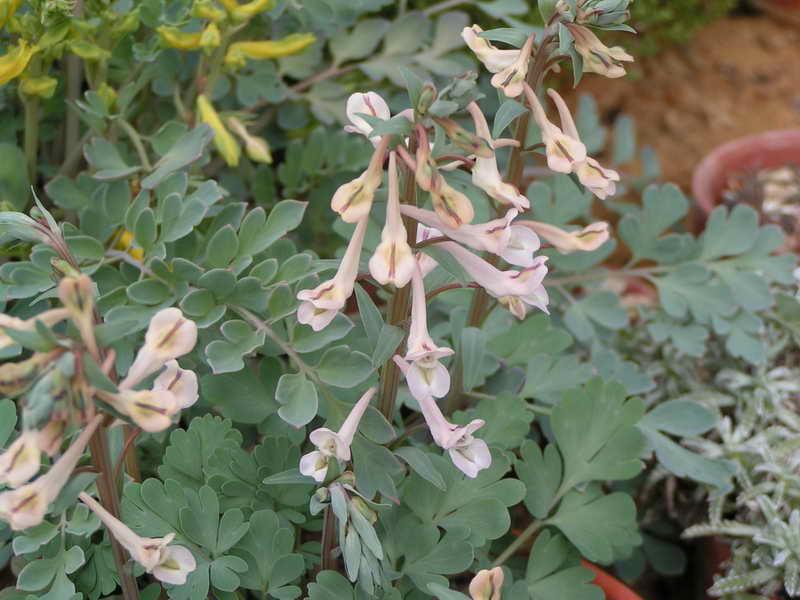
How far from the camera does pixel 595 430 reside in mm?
944

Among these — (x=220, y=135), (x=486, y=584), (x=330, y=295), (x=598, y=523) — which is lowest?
(x=598, y=523)

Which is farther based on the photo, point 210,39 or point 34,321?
point 210,39

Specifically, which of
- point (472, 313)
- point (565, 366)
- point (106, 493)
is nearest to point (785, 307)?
point (565, 366)

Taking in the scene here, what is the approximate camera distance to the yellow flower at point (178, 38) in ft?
3.21

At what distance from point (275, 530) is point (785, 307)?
2.67 ft

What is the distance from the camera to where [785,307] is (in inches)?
49.6

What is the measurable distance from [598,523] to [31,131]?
79 centimetres

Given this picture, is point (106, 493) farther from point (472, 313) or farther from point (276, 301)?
point (472, 313)

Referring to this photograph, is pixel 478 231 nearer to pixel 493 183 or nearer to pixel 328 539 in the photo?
pixel 493 183

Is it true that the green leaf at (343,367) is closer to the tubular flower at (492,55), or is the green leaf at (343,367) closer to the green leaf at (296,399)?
the green leaf at (296,399)

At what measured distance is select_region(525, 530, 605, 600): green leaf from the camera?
0.88 metres

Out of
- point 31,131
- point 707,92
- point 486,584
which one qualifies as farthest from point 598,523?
point 707,92

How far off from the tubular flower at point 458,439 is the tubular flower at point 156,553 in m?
0.21

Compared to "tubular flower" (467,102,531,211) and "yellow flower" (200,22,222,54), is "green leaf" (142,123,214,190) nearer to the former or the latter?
"yellow flower" (200,22,222,54)
